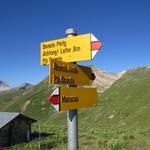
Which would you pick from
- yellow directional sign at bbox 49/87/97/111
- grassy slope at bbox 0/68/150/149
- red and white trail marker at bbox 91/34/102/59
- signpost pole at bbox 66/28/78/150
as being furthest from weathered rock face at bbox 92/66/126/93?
signpost pole at bbox 66/28/78/150

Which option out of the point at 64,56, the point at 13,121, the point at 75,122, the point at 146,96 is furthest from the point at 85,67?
the point at 146,96

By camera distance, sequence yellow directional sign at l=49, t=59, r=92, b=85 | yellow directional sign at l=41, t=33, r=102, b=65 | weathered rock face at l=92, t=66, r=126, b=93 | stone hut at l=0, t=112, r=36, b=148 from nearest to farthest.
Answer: yellow directional sign at l=49, t=59, r=92, b=85
yellow directional sign at l=41, t=33, r=102, b=65
stone hut at l=0, t=112, r=36, b=148
weathered rock face at l=92, t=66, r=126, b=93

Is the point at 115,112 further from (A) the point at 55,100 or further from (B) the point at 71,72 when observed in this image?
(A) the point at 55,100

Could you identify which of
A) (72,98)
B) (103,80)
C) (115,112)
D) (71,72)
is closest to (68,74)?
(71,72)

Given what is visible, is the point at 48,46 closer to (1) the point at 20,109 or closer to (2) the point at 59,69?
(2) the point at 59,69

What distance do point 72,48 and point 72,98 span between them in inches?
50.5

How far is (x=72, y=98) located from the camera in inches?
273

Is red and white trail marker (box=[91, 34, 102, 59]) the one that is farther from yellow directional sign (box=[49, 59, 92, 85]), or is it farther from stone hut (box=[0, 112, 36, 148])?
stone hut (box=[0, 112, 36, 148])

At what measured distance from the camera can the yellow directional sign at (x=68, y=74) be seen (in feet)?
21.8

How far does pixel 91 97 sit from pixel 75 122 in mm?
987

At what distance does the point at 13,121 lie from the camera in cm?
4769

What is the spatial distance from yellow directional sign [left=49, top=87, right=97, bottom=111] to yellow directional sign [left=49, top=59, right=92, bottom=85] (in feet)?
0.65

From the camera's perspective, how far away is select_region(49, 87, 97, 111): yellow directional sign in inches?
258

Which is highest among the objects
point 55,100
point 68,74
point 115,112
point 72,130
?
point 68,74
